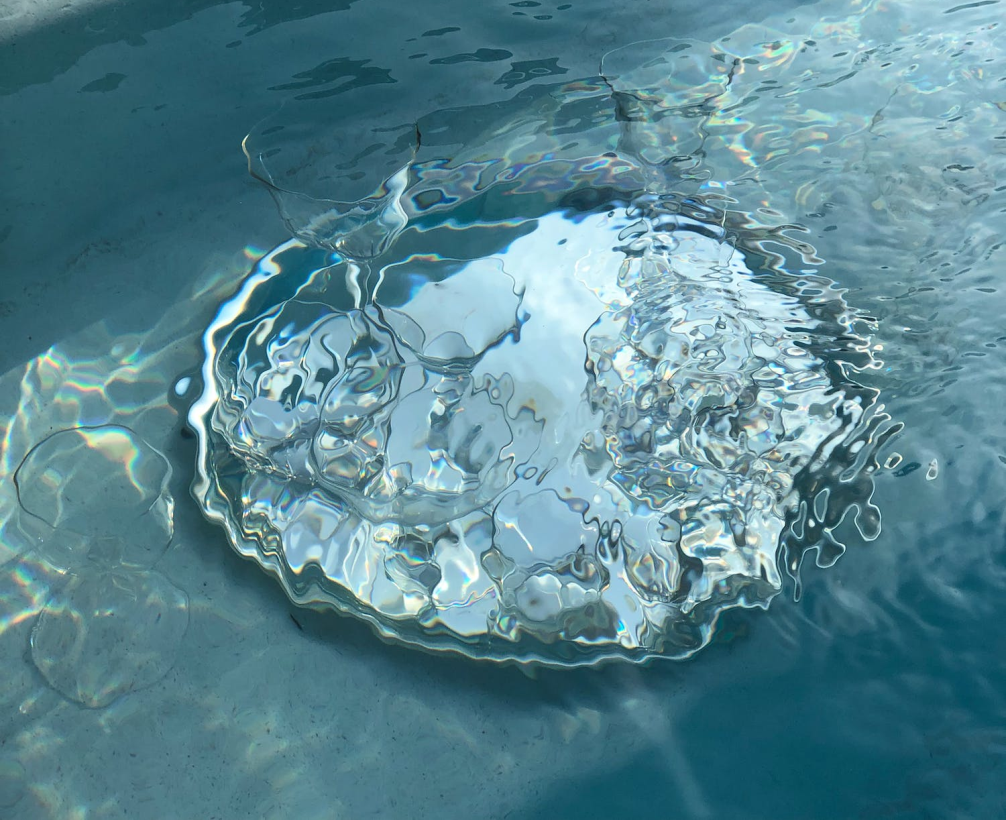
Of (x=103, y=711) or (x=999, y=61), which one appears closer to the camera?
(x=103, y=711)

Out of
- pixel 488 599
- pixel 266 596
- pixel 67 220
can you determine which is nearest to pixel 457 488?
pixel 488 599

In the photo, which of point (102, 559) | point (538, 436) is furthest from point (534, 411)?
point (102, 559)

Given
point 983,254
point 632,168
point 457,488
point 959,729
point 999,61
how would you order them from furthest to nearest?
1. point 999,61
2. point 632,168
3. point 983,254
4. point 457,488
5. point 959,729

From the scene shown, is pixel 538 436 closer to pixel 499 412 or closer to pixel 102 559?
pixel 499 412

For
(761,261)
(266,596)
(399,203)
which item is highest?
(399,203)

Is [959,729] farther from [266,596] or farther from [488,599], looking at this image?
[266,596]
